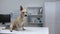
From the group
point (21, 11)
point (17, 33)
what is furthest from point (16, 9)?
point (17, 33)

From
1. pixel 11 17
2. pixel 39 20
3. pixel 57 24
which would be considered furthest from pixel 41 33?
pixel 11 17

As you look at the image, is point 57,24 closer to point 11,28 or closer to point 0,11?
point 11,28

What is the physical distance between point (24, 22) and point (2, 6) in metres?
0.44

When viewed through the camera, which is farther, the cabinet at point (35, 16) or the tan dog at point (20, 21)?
the cabinet at point (35, 16)

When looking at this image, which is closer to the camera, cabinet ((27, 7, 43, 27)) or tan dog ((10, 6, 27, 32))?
tan dog ((10, 6, 27, 32))

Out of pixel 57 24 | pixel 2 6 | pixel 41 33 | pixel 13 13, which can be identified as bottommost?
pixel 41 33

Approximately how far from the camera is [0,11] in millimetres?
1462

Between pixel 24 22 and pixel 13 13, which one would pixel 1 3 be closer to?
pixel 13 13

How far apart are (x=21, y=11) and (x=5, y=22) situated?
34cm

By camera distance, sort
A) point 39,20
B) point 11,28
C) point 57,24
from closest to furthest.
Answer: point 57,24 < point 11,28 < point 39,20

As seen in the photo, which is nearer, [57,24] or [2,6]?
[57,24]

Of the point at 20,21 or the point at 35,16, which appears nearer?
the point at 20,21


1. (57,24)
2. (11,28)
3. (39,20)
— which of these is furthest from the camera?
(39,20)

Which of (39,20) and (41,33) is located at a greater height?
(39,20)
